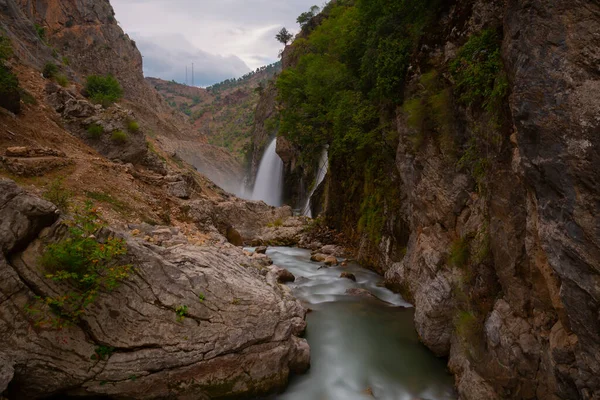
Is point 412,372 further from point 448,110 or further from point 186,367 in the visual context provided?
point 448,110

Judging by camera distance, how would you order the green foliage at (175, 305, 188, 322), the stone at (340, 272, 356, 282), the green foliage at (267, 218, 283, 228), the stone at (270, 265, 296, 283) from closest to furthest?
the green foliage at (175, 305, 188, 322), the stone at (270, 265, 296, 283), the stone at (340, 272, 356, 282), the green foliage at (267, 218, 283, 228)

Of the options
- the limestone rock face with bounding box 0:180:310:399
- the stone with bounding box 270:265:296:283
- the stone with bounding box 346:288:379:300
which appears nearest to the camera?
the limestone rock face with bounding box 0:180:310:399

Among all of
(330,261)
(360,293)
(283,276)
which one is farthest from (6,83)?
(360,293)

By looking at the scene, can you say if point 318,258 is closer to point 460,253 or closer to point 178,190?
point 178,190

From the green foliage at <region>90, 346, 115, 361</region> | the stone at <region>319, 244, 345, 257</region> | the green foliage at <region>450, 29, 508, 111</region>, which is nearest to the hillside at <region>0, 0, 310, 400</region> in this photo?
the green foliage at <region>90, 346, 115, 361</region>

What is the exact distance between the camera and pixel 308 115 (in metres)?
22.8

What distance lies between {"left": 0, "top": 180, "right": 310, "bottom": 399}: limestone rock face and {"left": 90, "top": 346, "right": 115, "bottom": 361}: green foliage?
32mm

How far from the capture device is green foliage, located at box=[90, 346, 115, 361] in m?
6.21

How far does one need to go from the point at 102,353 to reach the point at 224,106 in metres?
137

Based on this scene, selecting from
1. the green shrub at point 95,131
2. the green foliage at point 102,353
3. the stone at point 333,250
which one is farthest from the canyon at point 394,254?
the stone at point 333,250

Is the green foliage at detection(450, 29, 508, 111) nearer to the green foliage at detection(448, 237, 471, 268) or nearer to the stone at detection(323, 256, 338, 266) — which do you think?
the green foliage at detection(448, 237, 471, 268)

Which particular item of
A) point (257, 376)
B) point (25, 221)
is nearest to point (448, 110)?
point (257, 376)

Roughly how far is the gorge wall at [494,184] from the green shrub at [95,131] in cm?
1270

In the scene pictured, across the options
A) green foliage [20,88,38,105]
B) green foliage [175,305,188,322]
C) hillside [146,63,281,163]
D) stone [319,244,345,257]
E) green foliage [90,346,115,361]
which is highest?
hillside [146,63,281,163]
